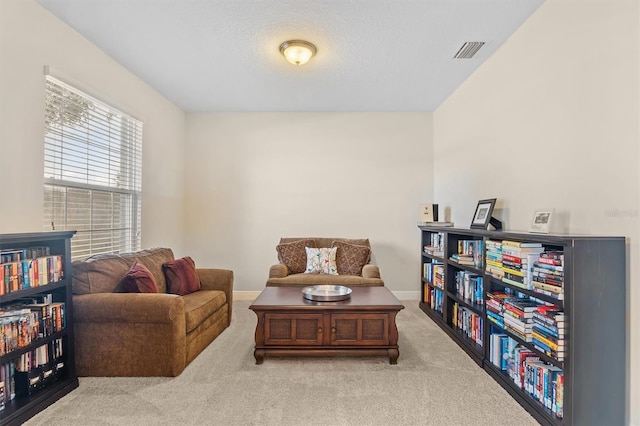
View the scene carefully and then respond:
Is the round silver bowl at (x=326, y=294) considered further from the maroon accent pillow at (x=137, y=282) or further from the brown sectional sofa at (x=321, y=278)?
the maroon accent pillow at (x=137, y=282)

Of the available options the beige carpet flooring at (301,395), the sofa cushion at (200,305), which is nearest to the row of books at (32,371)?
the beige carpet flooring at (301,395)

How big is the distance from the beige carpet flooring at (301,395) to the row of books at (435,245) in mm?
1227

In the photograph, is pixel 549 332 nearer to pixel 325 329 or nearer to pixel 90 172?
pixel 325 329

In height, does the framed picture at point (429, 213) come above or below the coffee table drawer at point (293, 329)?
above

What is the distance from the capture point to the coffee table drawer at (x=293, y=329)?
2.70 metres

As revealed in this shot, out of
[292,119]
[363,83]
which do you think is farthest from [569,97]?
[292,119]

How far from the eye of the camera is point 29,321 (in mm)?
2018

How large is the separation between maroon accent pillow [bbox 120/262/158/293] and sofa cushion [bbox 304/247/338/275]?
194 centimetres

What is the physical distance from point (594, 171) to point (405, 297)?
127 inches

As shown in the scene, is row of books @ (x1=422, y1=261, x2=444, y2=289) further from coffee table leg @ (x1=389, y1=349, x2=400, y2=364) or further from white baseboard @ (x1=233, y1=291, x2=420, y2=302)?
coffee table leg @ (x1=389, y1=349, x2=400, y2=364)

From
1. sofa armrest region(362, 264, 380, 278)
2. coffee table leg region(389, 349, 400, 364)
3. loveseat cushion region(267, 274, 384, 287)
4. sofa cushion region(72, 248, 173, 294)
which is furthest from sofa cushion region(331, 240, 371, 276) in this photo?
sofa cushion region(72, 248, 173, 294)

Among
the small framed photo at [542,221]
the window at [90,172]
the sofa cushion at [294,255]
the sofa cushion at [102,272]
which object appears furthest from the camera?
the sofa cushion at [294,255]

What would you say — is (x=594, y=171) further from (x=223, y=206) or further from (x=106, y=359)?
(x=223, y=206)

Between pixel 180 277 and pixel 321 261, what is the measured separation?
1693mm
